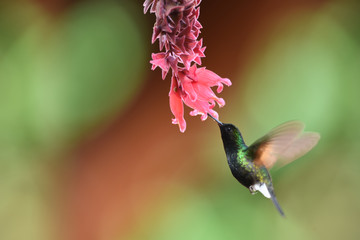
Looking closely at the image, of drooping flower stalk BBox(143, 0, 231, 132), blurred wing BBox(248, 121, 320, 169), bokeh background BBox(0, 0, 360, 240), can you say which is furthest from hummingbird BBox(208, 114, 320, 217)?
bokeh background BBox(0, 0, 360, 240)

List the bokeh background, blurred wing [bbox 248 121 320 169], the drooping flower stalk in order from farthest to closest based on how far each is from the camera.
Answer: the bokeh background < blurred wing [bbox 248 121 320 169] < the drooping flower stalk

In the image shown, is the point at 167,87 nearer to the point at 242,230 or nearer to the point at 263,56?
the point at 263,56

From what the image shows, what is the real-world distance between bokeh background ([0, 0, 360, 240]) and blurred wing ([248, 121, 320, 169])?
3.81 ft

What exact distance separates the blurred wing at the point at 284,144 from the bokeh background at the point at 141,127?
116 centimetres

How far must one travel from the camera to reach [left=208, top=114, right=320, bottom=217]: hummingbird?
80 cm

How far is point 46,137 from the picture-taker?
2.05 metres

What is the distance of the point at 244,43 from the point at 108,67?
603mm

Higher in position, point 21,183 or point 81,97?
point 81,97

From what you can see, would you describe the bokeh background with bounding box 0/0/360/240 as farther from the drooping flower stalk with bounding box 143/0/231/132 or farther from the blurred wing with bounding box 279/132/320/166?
the drooping flower stalk with bounding box 143/0/231/132

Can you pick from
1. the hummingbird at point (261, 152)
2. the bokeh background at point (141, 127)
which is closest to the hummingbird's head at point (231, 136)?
the hummingbird at point (261, 152)

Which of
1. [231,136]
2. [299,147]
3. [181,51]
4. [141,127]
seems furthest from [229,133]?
[141,127]

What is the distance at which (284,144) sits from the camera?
807 mm

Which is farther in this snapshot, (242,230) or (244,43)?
(244,43)

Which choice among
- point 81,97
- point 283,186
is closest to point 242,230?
point 283,186
